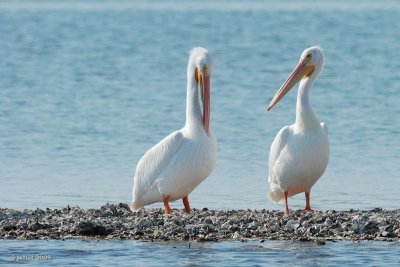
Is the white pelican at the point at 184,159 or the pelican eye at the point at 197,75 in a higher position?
the pelican eye at the point at 197,75

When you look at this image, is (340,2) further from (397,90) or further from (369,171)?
(369,171)

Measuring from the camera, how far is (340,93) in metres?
24.9

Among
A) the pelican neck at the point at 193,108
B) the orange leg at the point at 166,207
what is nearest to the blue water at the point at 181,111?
the orange leg at the point at 166,207

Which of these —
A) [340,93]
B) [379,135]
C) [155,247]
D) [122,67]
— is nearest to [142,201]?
[155,247]

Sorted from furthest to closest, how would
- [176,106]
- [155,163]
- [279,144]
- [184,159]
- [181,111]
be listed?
[176,106], [181,111], [279,144], [155,163], [184,159]

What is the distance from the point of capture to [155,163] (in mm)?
11352

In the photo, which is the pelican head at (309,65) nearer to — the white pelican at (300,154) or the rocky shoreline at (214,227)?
the white pelican at (300,154)

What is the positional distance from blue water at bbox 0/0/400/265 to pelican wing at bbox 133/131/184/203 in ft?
4.16

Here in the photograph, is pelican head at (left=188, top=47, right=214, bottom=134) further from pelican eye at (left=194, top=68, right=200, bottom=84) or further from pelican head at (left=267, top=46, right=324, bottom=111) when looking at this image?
pelican head at (left=267, top=46, right=324, bottom=111)

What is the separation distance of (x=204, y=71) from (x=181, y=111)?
10.1 m

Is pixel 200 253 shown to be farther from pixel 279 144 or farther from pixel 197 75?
pixel 197 75

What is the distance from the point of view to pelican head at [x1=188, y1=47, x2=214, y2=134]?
1139 cm

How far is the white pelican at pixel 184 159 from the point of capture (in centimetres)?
1115

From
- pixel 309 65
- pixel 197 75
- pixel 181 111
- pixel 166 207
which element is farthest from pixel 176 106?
pixel 166 207
